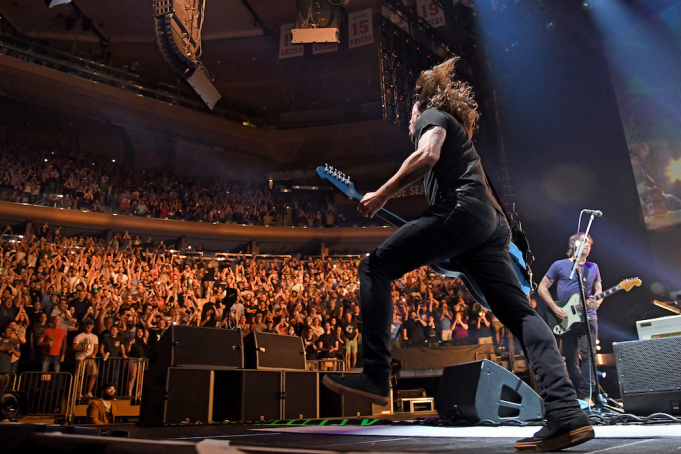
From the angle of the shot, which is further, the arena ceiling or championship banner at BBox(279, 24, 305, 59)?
the arena ceiling

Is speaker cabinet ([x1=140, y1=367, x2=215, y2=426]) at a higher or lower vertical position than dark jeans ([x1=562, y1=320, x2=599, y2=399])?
lower

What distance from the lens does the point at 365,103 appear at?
18953mm

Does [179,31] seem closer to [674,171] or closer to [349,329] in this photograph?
[349,329]

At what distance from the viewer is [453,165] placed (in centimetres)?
191

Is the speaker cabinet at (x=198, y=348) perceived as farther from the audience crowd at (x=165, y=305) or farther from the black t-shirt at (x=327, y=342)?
the black t-shirt at (x=327, y=342)

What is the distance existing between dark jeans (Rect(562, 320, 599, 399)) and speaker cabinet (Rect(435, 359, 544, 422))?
4.04ft

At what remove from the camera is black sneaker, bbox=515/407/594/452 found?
1484 millimetres

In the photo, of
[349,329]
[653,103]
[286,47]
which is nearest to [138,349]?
[349,329]

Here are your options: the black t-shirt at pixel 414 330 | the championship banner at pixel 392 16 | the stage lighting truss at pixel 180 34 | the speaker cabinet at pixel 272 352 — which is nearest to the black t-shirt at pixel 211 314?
the speaker cabinet at pixel 272 352

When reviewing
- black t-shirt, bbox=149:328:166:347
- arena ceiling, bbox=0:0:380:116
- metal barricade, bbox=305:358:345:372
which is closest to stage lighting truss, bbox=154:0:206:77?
black t-shirt, bbox=149:328:166:347

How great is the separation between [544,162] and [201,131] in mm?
12897

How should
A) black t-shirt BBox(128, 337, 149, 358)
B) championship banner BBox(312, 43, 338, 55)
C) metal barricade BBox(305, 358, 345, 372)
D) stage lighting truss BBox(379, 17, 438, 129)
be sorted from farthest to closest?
championship banner BBox(312, 43, 338, 55) < stage lighting truss BBox(379, 17, 438, 129) < metal barricade BBox(305, 358, 345, 372) < black t-shirt BBox(128, 337, 149, 358)

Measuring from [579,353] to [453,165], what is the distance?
A: 3853 mm

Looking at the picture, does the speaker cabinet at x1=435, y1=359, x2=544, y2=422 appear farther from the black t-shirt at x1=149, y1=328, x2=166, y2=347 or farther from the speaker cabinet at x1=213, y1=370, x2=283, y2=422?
the black t-shirt at x1=149, y1=328, x2=166, y2=347
